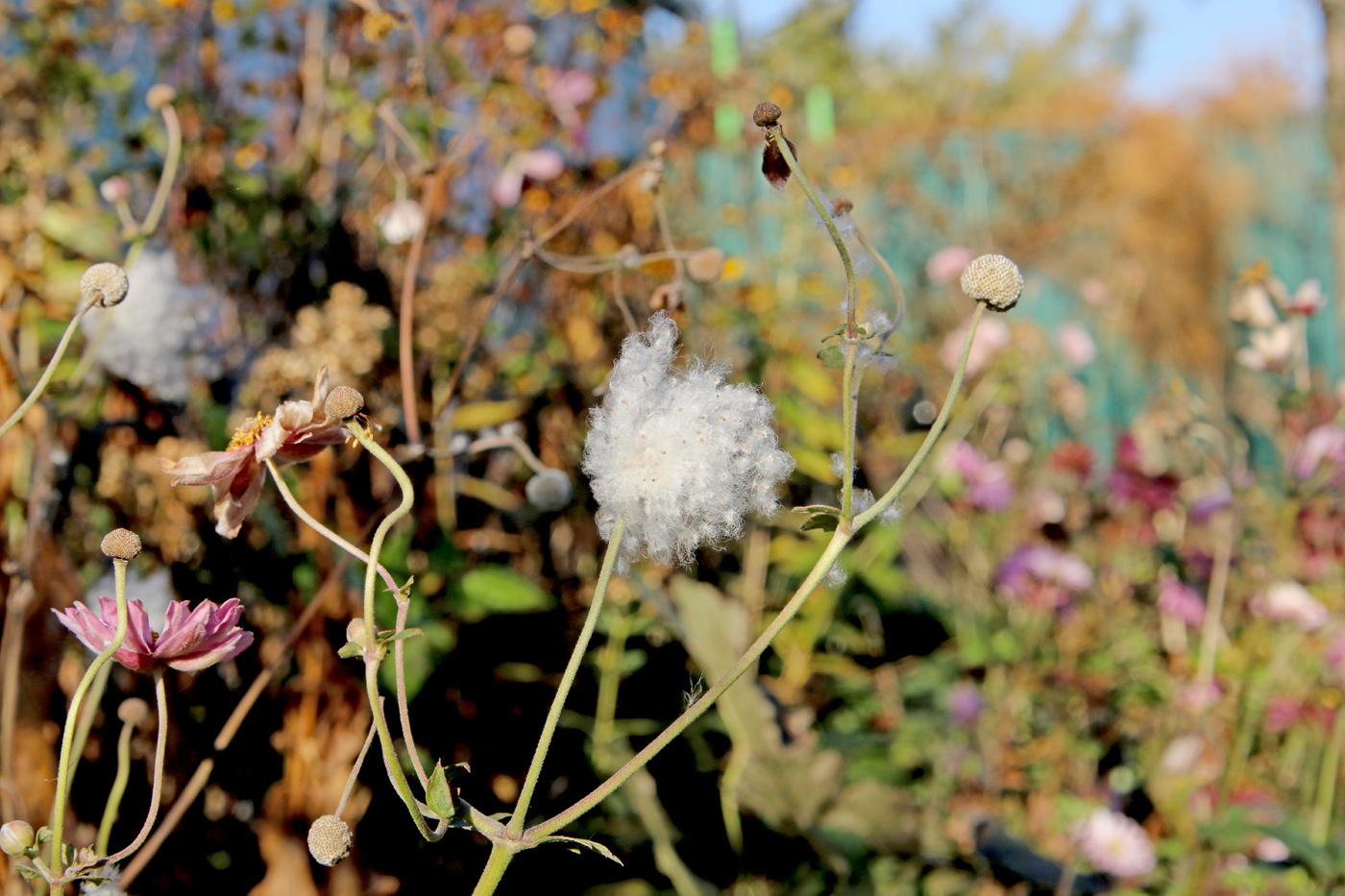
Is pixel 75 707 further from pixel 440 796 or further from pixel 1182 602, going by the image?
pixel 1182 602

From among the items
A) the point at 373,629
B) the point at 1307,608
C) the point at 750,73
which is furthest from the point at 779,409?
the point at 373,629

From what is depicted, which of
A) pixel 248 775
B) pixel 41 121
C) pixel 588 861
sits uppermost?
pixel 41 121

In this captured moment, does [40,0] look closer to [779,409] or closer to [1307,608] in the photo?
[779,409]

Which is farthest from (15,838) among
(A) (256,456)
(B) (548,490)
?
(B) (548,490)

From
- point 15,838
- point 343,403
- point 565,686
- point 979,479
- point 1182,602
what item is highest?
point 343,403

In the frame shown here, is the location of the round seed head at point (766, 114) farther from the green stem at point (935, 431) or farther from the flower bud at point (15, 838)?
the flower bud at point (15, 838)
